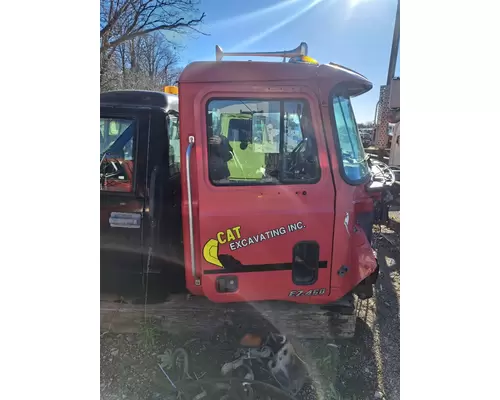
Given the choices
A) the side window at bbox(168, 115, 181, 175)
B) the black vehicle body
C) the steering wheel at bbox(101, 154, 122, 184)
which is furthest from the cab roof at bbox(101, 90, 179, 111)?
the steering wheel at bbox(101, 154, 122, 184)

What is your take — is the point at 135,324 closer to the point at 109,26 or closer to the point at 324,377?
the point at 324,377

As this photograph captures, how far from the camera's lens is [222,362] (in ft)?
7.86

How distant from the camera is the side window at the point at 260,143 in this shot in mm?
1974

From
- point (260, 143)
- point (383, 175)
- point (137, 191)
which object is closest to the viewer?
point (260, 143)

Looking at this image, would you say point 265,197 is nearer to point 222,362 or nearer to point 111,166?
point 111,166

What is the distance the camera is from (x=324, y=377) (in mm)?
2314

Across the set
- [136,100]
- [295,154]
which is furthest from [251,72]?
[136,100]

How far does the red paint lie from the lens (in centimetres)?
192

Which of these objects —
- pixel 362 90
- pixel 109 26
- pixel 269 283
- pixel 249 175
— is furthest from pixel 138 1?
pixel 269 283

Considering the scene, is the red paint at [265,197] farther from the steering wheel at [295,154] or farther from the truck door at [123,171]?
the truck door at [123,171]

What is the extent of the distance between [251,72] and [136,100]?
2.90 feet

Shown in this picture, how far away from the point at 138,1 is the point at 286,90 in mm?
1447

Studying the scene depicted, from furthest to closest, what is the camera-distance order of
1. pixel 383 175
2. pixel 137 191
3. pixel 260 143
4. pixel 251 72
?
pixel 383 175
pixel 137 191
pixel 260 143
pixel 251 72

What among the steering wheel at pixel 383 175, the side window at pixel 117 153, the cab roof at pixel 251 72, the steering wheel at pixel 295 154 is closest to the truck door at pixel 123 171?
the side window at pixel 117 153
